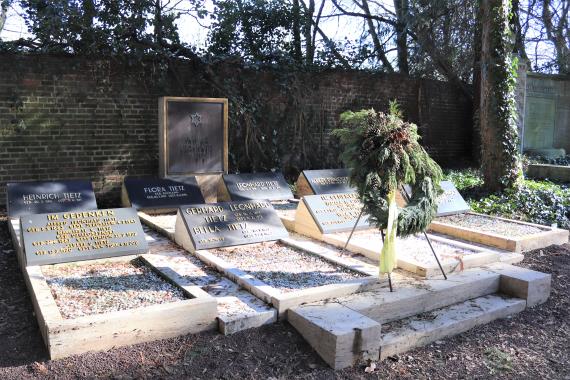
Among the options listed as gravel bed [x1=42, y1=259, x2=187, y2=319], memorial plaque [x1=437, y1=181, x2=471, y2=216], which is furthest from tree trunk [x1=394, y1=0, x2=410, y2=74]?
gravel bed [x1=42, y1=259, x2=187, y2=319]

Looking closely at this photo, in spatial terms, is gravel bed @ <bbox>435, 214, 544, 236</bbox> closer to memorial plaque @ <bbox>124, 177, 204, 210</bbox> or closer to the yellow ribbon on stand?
the yellow ribbon on stand

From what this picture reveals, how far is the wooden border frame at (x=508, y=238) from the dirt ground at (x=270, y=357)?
1.99 metres

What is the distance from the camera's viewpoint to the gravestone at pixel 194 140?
8.50 m

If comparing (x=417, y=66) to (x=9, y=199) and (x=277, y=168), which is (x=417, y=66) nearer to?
(x=277, y=168)

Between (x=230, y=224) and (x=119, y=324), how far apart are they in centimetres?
254

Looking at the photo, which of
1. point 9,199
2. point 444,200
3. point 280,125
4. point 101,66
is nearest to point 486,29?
point 444,200

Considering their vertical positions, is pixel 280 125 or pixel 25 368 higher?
pixel 280 125

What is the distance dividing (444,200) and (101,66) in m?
6.22

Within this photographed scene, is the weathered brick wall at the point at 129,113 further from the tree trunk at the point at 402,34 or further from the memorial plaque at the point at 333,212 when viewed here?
the memorial plaque at the point at 333,212

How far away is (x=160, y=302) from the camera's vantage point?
4047mm

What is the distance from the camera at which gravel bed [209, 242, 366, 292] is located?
4.70 metres

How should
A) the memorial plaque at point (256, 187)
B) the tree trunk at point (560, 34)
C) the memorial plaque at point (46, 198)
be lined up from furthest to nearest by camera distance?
the tree trunk at point (560, 34) < the memorial plaque at point (256, 187) < the memorial plaque at point (46, 198)

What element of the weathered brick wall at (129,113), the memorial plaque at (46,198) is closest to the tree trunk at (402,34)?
the weathered brick wall at (129,113)

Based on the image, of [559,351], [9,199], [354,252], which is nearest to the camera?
[559,351]
